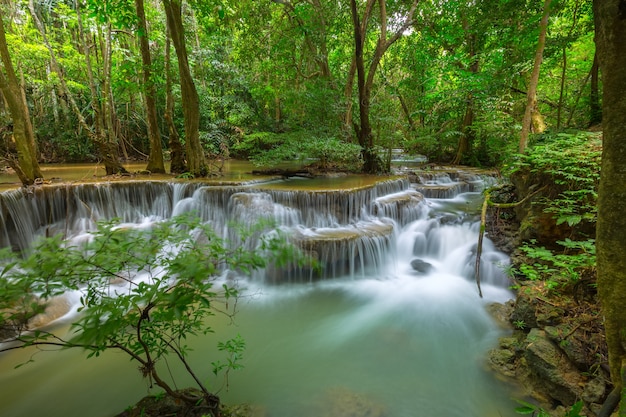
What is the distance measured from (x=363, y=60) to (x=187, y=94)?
6.03 metres

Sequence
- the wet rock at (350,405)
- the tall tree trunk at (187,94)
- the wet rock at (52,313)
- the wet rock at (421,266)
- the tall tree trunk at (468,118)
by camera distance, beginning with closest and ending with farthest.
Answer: the wet rock at (350,405) < the wet rock at (52,313) < the wet rock at (421,266) < the tall tree trunk at (187,94) < the tall tree trunk at (468,118)

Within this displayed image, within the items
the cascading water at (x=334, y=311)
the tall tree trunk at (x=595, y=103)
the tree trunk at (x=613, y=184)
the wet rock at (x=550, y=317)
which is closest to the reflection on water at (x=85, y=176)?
the cascading water at (x=334, y=311)

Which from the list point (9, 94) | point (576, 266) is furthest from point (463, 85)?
point (9, 94)

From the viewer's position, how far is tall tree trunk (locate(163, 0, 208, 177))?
23.5 ft

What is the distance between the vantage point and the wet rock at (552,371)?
2908mm

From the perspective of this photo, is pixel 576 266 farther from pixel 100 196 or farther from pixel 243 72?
pixel 243 72

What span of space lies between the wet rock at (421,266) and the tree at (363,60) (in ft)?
15.1

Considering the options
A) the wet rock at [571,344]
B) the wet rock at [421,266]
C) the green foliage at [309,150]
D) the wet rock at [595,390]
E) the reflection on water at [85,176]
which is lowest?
the wet rock at [421,266]

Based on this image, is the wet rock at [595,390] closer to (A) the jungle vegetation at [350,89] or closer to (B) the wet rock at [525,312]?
(B) the wet rock at [525,312]

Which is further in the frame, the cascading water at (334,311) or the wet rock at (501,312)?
the wet rock at (501,312)

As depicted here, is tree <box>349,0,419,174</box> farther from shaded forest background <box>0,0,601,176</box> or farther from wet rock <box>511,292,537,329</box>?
wet rock <box>511,292,537,329</box>

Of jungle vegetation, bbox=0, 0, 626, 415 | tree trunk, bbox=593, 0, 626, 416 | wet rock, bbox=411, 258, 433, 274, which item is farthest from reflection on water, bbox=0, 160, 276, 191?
tree trunk, bbox=593, 0, 626, 416

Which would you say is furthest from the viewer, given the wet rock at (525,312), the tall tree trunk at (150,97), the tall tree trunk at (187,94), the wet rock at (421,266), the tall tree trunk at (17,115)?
the tall tree trunk at (150,97)

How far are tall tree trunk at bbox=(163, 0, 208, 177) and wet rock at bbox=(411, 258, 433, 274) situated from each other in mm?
6515
